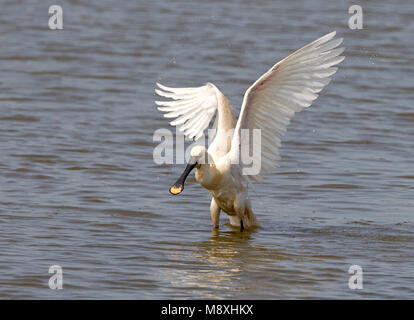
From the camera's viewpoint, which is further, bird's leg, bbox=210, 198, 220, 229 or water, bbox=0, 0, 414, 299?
bird's leg, bbox=210, 198, 220, 229

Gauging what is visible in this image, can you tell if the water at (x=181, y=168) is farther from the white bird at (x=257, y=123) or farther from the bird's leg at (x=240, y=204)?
the white bird at (x=257, y=123)

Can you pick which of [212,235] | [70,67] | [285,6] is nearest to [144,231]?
[212,235]

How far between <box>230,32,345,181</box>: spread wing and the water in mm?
815

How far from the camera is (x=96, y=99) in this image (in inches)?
571

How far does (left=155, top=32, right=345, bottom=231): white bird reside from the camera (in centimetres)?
845

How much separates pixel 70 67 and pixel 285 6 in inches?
286

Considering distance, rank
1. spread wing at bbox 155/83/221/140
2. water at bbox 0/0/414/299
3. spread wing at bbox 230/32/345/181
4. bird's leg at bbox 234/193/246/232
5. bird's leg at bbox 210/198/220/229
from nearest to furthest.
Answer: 1. water at bbox 0/0/414/299
2. spread wing at bbox 230/32/345/181
3. bird's leg at bbox 234/193/246/232
4. bird's leg at bbox 210/198/220/229
5. spread wing at bbox 155/83/221/140

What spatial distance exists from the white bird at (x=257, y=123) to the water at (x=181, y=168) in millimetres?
397

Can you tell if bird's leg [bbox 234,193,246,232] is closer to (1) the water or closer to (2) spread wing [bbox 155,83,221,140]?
(1) the water

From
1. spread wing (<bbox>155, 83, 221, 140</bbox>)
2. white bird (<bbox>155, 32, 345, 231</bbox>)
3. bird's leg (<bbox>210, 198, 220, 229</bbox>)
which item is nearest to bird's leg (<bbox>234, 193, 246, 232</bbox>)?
white bird (<bbox>155, 32, 345, 231</bbox>)

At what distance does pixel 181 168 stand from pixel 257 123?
113 inches

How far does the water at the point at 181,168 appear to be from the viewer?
7715 millimetres

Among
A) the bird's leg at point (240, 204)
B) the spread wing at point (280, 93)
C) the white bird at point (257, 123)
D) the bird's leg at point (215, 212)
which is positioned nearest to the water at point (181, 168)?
the bird's leg at point (215, 212)

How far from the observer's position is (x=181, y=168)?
11656 mm
